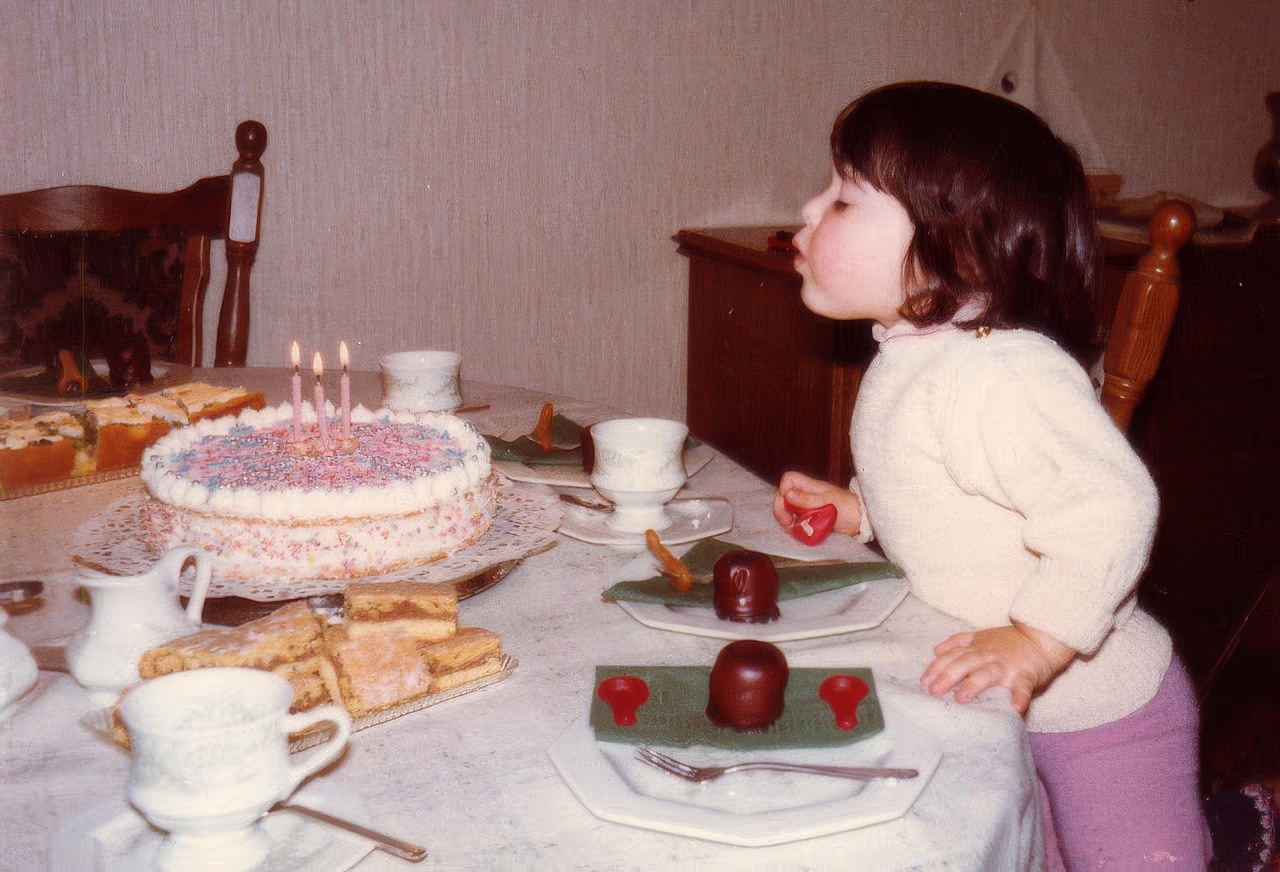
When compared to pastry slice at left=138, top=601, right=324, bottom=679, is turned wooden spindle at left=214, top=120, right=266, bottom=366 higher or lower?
higher

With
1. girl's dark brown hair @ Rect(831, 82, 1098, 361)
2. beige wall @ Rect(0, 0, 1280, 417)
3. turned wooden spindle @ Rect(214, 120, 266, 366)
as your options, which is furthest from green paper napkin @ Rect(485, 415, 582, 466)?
beige wall @ Rect(0, 0, 1280, 417)

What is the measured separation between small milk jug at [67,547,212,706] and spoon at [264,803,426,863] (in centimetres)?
26

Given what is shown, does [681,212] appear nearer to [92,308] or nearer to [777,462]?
[777,462]

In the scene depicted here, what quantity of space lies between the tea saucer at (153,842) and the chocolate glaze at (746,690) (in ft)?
0.97

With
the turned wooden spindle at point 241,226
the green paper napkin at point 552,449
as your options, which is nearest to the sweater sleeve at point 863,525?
the green paper napkin at point 552,449

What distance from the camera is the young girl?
1.27m

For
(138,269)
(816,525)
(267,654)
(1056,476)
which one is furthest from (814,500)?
(138,269)

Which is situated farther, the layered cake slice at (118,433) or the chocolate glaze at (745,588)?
the layered cake slice at (118,433)

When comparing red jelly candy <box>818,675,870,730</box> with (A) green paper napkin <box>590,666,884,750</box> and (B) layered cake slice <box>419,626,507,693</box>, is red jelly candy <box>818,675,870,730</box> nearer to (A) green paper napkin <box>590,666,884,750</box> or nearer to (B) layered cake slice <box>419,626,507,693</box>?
(A) green paper napkin <box>590,666,884,750</box>

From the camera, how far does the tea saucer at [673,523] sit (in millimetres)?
1491

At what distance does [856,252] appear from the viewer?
154cm

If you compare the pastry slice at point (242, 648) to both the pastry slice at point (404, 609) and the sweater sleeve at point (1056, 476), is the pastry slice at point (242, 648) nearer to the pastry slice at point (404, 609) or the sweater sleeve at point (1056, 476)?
the pastry slice at point (404, 609)

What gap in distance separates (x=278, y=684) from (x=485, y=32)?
9.44ft

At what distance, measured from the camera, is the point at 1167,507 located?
3.40 m
